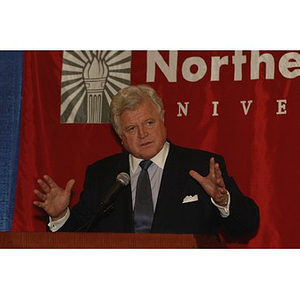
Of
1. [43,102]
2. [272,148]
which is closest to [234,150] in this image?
[272,148]

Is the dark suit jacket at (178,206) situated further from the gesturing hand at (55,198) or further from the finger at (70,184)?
the finger at (70,184)

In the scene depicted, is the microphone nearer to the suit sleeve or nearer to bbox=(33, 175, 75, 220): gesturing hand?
bbox=(33, 175, 75, 220): gesturing hand

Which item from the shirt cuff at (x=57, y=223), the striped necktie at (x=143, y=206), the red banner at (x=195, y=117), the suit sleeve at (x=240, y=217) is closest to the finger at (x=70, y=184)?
the shirt cuff at (x=57, y=223)

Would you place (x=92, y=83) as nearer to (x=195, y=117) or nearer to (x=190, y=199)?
(x=195, y=117)

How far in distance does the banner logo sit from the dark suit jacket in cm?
98

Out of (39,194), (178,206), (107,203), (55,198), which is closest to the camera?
(107,203)

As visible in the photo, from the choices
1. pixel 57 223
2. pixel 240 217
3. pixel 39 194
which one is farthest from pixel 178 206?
Answer: pixel 39 194

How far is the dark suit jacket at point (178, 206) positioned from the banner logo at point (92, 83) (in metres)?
0.98

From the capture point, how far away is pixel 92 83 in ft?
14.0

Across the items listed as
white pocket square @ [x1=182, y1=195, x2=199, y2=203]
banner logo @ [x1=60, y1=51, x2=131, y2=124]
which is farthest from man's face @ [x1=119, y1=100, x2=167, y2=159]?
banner logo @ [x1=60, y1=51, x2=131, y2=124]

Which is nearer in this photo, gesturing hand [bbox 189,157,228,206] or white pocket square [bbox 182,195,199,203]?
gesturing hand [bbox 189,157,228,206]

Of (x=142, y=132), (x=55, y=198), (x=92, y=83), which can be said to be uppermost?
(x=92, y=83)

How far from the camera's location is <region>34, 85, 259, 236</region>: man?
2893mm

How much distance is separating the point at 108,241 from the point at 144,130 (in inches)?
50.6
